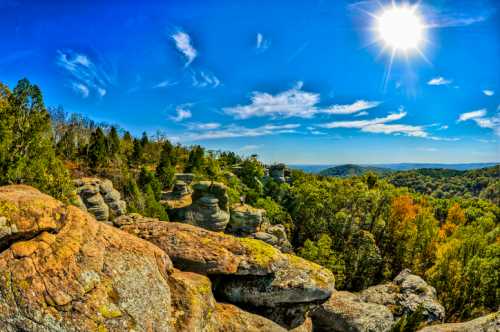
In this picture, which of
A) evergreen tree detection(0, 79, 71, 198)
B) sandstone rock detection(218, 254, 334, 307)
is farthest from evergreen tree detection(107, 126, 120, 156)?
sandstone rock detection(218, 254, 334, 307)

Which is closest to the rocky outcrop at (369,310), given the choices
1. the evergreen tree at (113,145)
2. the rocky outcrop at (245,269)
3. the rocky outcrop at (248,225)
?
the rocky outcrop at (245,269)

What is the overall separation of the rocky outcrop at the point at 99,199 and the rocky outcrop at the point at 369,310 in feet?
105

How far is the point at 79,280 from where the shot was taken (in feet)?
21.8

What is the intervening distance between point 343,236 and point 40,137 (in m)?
42.7

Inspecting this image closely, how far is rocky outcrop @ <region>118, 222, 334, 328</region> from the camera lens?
35.6 feet

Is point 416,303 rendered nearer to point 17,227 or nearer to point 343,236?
point 343,236

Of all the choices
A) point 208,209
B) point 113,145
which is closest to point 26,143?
point 208,209

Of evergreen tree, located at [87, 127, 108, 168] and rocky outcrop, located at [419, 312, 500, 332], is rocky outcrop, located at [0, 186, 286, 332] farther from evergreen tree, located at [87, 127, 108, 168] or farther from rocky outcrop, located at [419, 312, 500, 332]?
evergreen tree, located at [87, 127, 108, 168]

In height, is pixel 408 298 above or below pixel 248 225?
below

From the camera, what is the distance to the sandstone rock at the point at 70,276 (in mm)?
5930

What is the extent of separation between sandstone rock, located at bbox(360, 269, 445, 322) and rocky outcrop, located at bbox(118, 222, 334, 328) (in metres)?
15.7

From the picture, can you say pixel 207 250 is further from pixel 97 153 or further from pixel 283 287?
pixel 97 153

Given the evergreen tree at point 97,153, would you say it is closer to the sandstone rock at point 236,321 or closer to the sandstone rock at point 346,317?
the sandstone rock at point 346,317

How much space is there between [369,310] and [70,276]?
18.8 m
